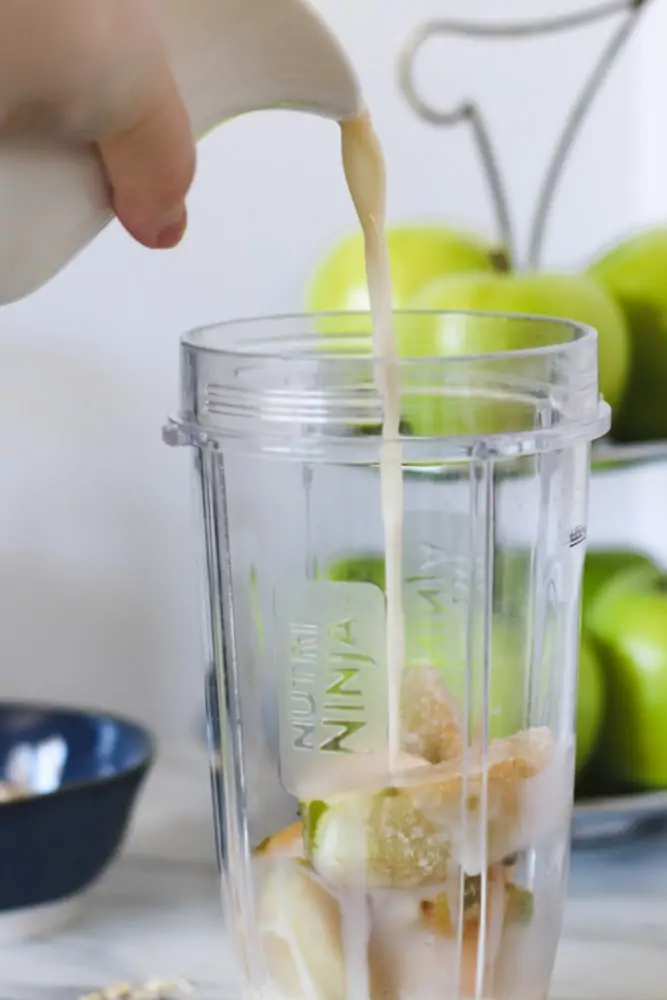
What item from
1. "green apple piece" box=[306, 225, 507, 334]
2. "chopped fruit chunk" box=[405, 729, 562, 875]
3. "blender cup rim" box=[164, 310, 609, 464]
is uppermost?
"green apple piece" box=[306, 225, 507, 334]

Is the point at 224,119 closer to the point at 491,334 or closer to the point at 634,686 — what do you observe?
the point at 491,334

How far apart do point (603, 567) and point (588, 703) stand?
3.3 inches

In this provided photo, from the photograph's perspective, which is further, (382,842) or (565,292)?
(565,292)

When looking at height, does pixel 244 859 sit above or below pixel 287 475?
below

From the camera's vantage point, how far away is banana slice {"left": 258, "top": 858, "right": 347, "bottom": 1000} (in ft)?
1.25

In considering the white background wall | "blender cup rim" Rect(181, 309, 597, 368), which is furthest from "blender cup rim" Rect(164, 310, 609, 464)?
the white background wall

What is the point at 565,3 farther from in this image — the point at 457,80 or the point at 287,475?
the point at 287,475

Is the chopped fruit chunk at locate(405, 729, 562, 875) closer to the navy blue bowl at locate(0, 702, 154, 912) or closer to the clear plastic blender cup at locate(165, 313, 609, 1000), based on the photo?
the clear plastic blender cup at locate(165, 313, 609, 1000)

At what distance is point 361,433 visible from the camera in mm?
379

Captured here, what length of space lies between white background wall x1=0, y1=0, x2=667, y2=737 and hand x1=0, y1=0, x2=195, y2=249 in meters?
0.35

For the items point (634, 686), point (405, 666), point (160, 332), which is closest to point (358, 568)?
point (405, 666)

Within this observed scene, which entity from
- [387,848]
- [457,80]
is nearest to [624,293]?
[457,80]

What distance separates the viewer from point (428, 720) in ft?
1.27

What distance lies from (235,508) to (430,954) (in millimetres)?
142
